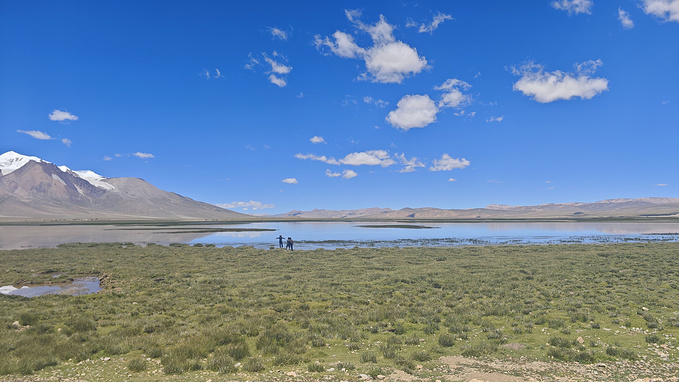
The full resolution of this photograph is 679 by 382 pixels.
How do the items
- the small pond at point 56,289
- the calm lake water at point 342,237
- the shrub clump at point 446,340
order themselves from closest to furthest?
the shrub clump at point 446,340 → the small pond at point 56,289 → the calm lake water at point 342,237

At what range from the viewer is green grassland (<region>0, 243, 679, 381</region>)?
11.3m

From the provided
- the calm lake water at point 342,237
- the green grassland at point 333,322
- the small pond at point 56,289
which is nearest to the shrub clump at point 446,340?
the green grassland at point 333,322

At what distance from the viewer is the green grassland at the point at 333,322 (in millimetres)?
11273

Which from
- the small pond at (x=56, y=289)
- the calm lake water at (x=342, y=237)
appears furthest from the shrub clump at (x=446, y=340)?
the calm lake water at (x=342, y=237)

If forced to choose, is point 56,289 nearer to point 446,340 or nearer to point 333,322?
point 333,322

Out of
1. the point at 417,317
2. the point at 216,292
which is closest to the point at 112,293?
the point at 216,292

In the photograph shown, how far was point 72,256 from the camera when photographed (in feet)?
143

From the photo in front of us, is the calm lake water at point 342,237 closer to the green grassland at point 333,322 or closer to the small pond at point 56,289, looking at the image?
the green grassland at point 333,322

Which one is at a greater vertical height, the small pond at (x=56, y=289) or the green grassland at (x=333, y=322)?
the green grassland at (x=333, y=322)

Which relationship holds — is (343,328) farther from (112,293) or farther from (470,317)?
(112,293)

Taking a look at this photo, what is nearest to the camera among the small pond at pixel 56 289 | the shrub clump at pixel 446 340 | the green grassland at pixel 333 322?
the green grassland at pixel 333 322

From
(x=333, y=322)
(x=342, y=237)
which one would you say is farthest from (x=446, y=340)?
(x=342, y=237)

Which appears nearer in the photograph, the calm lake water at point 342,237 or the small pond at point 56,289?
the small pond at point 56,289

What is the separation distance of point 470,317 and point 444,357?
5258mm
